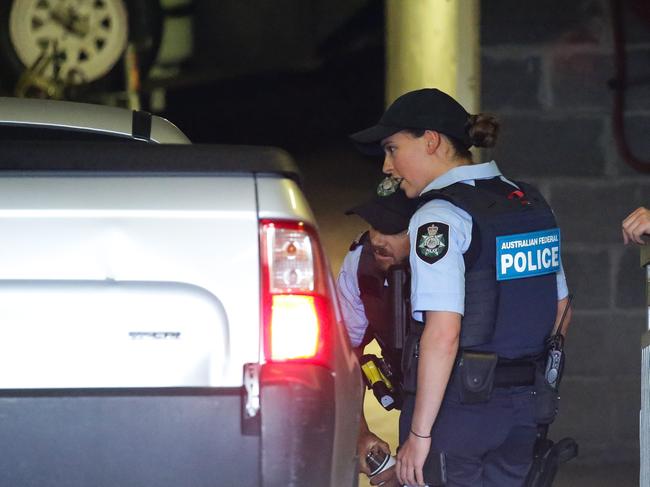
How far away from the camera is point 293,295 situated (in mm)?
3176

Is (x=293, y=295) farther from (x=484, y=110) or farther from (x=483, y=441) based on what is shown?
(x=484, y=110)

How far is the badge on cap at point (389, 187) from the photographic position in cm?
409

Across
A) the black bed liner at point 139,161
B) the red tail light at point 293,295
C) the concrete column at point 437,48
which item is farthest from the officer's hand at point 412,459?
the concrete column at point 437,48

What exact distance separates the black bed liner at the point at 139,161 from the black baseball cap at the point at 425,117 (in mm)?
696

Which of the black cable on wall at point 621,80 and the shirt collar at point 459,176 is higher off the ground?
the black cable on wall at point 621,80

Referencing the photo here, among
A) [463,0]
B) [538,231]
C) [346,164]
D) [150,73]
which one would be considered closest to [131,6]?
[150,73]

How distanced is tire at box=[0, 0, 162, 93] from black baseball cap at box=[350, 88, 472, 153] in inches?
320

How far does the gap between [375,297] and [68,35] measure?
8.32 m

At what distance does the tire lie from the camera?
1182 centimetres

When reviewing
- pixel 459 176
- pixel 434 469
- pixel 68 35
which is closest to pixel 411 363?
pixel 434 469

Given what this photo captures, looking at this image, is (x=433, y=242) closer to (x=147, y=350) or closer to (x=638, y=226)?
(x=638, y=226)

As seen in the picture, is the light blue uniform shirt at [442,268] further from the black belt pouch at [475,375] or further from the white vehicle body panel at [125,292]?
the white vehicle body panel at [125,292]

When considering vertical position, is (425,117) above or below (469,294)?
above

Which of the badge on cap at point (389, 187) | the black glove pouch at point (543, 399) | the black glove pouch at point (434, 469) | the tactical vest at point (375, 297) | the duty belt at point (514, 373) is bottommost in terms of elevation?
the black glove pouch at point (434, 469)
